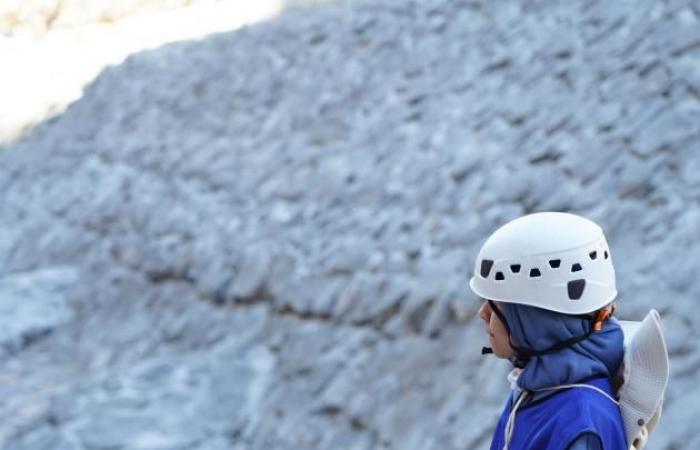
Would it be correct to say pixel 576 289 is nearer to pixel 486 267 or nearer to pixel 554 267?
pixel 554 267

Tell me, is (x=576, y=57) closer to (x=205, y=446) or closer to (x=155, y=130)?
(x=205, y=446)

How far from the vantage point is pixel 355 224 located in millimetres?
6383

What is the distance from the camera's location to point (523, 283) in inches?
90.5

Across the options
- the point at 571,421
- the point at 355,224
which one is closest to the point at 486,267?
the point at 571,421

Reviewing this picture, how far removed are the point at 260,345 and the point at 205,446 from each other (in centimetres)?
72

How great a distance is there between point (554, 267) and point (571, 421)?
32 cm

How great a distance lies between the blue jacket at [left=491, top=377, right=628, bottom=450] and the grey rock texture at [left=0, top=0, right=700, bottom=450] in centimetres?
161

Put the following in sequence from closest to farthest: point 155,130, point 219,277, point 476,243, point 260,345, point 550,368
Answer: point 550,368 < point 476,243 < point 260,345 < point 219,277 < point 155,130

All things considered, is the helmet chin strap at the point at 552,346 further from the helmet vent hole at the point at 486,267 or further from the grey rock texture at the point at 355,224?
the grey rock texture at the point at 355,224

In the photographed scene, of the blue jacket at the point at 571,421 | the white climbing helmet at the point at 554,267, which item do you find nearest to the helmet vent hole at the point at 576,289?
the white climbing helmet at the point at 554,267

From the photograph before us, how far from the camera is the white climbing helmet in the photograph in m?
2.28

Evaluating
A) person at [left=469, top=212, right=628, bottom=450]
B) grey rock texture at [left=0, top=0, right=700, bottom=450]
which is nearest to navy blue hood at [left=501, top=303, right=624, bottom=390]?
person at [left=469, top=212, right=628, bottom=450]

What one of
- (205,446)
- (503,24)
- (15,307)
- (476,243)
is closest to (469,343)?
(476,243)

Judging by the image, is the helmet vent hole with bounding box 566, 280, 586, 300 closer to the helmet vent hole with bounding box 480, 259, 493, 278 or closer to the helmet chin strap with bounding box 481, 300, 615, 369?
the helmet chin strap with bounding box 481, 300, 615, 369
